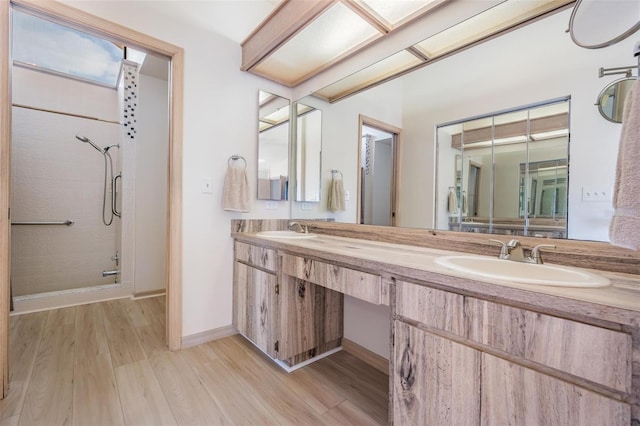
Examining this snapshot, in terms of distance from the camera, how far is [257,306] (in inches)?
73.3

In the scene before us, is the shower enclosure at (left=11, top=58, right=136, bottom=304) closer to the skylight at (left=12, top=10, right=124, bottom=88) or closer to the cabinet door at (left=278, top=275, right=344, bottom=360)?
the skylight at (left=12, top=10, right=124, bottom=88)

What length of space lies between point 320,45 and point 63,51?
10.3ft

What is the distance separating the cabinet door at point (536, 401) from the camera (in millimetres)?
634

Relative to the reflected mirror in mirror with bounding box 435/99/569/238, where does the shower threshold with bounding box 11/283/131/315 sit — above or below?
below

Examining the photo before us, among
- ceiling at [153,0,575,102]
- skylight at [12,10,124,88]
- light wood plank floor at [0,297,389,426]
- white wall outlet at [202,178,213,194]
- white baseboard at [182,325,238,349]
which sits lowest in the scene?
light wood plank floor at [0,297,389,426]

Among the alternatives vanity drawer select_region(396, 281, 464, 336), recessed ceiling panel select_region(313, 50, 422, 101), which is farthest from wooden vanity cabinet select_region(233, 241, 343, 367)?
recessed ceiling panel select_region(313, 50, 422, 101)

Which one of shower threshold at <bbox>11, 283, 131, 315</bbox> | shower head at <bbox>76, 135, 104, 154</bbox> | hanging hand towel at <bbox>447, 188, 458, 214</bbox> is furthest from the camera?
shower head at <bbox>76, 135, 104, 154</bbox>

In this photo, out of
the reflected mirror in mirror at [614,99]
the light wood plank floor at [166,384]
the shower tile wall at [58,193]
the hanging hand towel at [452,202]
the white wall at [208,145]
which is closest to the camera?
the reflected mirror in mirror at [614,99]

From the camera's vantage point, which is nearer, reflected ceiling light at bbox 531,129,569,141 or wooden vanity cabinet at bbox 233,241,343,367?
reflected ceiling light at bbox 531,129,569,141

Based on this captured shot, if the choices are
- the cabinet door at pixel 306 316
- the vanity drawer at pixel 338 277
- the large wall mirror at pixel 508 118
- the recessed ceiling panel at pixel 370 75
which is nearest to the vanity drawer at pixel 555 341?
the vanity drawer at pixel 338 277

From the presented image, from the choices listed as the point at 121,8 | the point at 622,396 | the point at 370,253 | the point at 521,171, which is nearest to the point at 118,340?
the point at 370,253

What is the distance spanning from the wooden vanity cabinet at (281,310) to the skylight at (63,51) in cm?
301

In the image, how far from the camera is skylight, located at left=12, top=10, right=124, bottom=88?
114 inches

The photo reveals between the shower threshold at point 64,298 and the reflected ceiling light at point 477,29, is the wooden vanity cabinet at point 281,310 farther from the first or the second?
the shower threshold at point 64,298
